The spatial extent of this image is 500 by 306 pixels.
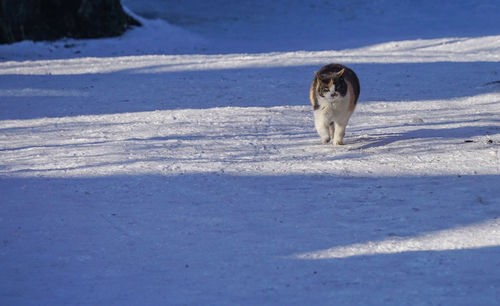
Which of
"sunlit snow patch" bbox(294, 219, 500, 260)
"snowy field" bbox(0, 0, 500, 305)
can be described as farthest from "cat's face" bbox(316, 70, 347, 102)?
"sunlit snow patch" bbox(294, 219, 500, 260)

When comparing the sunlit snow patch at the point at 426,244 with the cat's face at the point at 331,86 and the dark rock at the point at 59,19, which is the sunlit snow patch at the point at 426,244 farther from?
the dark rock at the point at 59,19

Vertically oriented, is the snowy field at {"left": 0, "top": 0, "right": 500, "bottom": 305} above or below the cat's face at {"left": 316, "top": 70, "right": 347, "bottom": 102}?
below

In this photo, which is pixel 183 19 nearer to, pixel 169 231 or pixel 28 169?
pixel 28 169

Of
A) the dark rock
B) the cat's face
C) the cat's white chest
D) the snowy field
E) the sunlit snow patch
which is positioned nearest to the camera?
the snowy field

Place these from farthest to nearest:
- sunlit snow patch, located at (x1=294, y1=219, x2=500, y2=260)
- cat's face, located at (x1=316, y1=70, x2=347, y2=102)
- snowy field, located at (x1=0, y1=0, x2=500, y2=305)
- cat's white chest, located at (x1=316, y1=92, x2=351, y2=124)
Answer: cat's white chest, located at (x1=316, y1=92, x2=351, y2=124) → cat's face, located at (x1=316, y1=70, x2=347, y2=102) → sunlit snow patch, located at (x1=294, y1=219, x2=500, y2=260) → snowy field, located at (x1=0, y1=0, x2=500, y2=305)

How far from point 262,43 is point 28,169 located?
1382 centimetres

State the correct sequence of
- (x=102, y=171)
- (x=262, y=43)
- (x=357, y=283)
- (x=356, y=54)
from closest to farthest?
(x=357, y=283) → (x=102, y=171) → (x=356, y=54) → (x=262, y=43)

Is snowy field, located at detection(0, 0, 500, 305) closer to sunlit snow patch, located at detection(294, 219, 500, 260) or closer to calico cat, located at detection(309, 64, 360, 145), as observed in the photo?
sunlit snow patch, located at detection(294, 219, 500, 260)

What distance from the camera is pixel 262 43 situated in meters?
19.0

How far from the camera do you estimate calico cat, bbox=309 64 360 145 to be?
616cm

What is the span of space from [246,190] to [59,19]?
15.4 meters

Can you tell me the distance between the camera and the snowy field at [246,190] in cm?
353

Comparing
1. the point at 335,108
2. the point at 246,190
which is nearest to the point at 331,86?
the point at 335,108

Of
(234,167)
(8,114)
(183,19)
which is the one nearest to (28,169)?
(234,167)
